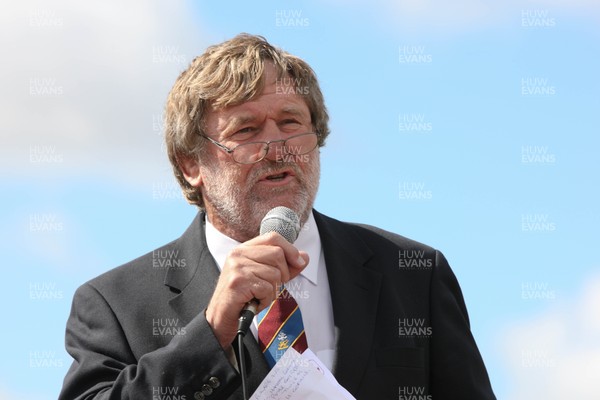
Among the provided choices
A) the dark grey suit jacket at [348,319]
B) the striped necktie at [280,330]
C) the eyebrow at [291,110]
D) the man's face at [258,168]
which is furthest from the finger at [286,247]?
the eyebrow at [291,110]

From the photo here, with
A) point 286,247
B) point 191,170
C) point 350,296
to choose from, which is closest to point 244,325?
point 286,247

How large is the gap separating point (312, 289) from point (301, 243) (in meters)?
0.32

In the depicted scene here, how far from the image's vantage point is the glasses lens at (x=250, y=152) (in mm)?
5629

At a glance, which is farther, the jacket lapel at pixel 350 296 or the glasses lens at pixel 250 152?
the glasses lens at pixel 250 152

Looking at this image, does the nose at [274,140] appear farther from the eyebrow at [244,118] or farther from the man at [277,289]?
the eyebrow at [244,118]

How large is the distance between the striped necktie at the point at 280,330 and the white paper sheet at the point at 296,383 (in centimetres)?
65

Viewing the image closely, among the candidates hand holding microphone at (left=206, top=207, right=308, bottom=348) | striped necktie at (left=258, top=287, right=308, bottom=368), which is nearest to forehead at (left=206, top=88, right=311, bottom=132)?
striped necktie at (left=258, top=287, right=308, bottom=368)

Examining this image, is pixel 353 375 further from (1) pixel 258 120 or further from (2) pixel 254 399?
(1) pixel 258 120

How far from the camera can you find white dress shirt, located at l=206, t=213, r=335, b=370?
5.29 m

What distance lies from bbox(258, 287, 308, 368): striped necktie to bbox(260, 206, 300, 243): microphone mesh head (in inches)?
22.3

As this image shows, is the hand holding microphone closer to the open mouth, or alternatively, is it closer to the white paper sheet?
the white paper sheet

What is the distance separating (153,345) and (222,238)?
868 millimetres

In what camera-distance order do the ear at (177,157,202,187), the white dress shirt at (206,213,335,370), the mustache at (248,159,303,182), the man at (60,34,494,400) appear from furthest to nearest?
the ear at (177,157,202,187) < the mustache at (248,159,303,182) < the white dress shirt at (206,213,335,370) < the man at (60,34,494,400)

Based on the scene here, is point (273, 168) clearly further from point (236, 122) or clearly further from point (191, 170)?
point (191, 170)
